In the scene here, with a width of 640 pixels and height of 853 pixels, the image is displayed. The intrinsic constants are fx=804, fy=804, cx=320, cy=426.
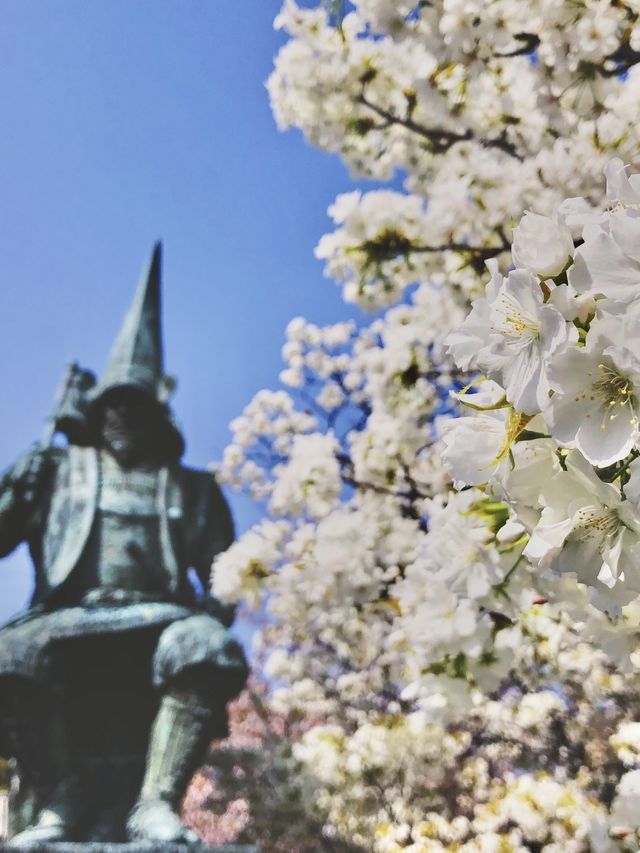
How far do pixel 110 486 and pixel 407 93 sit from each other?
3.44 metres

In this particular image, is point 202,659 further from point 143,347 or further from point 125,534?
point 143,347

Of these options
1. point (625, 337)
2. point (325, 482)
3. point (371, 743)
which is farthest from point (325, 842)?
point (625, 337)

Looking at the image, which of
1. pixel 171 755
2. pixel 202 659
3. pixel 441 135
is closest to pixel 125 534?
pixel 202 659

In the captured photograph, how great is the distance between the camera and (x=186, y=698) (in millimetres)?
4723

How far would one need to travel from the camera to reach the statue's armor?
5.37m

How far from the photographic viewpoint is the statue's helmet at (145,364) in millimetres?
6000

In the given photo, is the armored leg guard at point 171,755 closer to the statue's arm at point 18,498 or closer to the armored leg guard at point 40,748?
the armored leg guard at point 40,748

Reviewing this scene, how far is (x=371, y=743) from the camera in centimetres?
649

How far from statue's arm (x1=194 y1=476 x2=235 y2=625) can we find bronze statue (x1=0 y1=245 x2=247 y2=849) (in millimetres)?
10

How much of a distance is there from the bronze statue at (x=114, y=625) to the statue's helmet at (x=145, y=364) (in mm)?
16

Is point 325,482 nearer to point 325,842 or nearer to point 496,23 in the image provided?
point 496,23

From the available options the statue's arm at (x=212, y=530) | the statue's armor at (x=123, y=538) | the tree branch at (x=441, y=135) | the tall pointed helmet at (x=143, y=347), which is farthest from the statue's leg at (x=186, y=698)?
the tree branch at (x=441, y=135)

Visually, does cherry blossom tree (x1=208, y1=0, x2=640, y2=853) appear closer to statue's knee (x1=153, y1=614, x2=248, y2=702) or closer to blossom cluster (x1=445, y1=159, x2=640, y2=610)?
blossom cluster (x1=445, y1=159, x2=640, y2=610)

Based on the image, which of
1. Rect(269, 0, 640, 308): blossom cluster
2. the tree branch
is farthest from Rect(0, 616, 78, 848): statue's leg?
the tree branch
